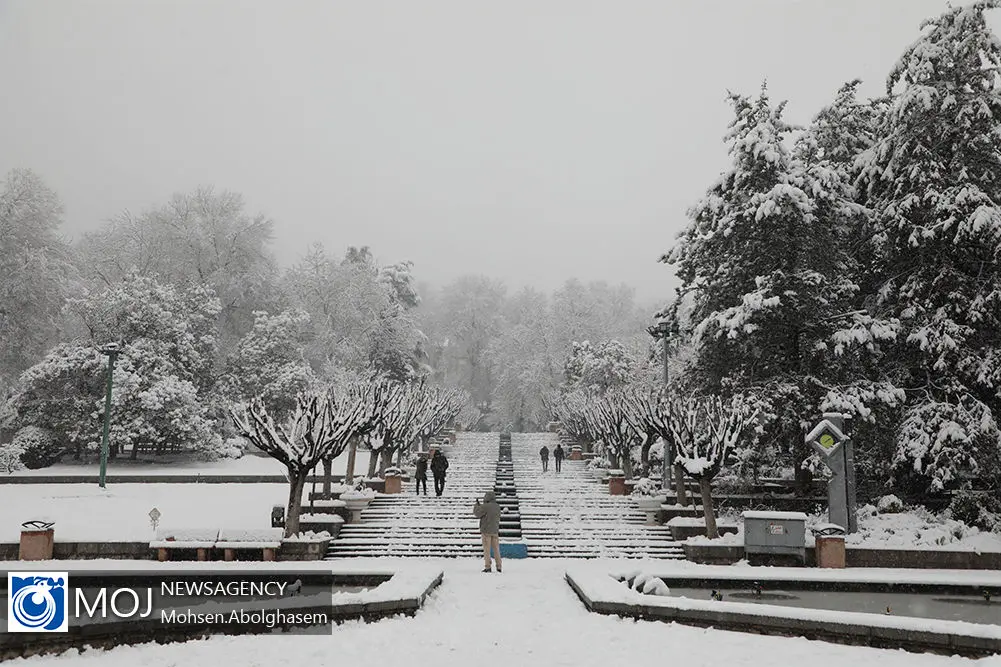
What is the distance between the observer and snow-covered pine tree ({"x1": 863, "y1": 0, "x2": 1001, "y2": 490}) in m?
17.4

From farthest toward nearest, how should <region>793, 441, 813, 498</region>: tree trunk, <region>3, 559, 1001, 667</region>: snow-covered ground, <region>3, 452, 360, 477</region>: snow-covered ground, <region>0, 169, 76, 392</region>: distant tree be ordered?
<region>0, 169, 76, 392</region>: distant tree
<region>3, 452, 360, 477</region>: snow-covered ground
<region>793, 441, 813, 498</region>: tree trunk
<region>3, 559, 1001, 667</region>: snow-covered ground

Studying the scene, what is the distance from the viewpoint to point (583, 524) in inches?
795

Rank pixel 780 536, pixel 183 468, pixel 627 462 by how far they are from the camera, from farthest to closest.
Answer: pixel 183 468
pixel 627 462
pixel 780 536

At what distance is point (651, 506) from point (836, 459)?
5.53 metres

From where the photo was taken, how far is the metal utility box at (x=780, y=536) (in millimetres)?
15336

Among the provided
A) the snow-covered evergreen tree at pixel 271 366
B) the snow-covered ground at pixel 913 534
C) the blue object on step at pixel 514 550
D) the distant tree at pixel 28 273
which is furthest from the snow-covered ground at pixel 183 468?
the snow-covered ground at pixel 913 534

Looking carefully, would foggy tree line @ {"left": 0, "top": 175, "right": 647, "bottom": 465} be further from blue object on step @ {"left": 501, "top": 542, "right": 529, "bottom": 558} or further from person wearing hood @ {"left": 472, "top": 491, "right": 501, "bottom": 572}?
person wearing hood @ {"left": 472, "top": 491, "right": 501, "bottom": 572}

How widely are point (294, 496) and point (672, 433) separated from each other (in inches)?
347

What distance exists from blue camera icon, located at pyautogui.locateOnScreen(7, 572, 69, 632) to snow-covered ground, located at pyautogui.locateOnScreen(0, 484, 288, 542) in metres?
6.39

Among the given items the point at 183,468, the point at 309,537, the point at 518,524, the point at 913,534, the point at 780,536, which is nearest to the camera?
the point at 780,536

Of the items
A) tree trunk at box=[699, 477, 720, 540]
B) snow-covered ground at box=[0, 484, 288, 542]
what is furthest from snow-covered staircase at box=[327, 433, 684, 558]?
snow-covered ground at box=[0, 484, 288, 542]

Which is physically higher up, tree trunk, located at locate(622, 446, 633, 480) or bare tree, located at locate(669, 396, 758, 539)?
bare tree, located at locate(669, 396, 758, 539)

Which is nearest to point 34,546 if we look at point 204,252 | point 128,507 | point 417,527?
point 128,507

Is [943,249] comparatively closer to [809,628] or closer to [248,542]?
[809,628]
